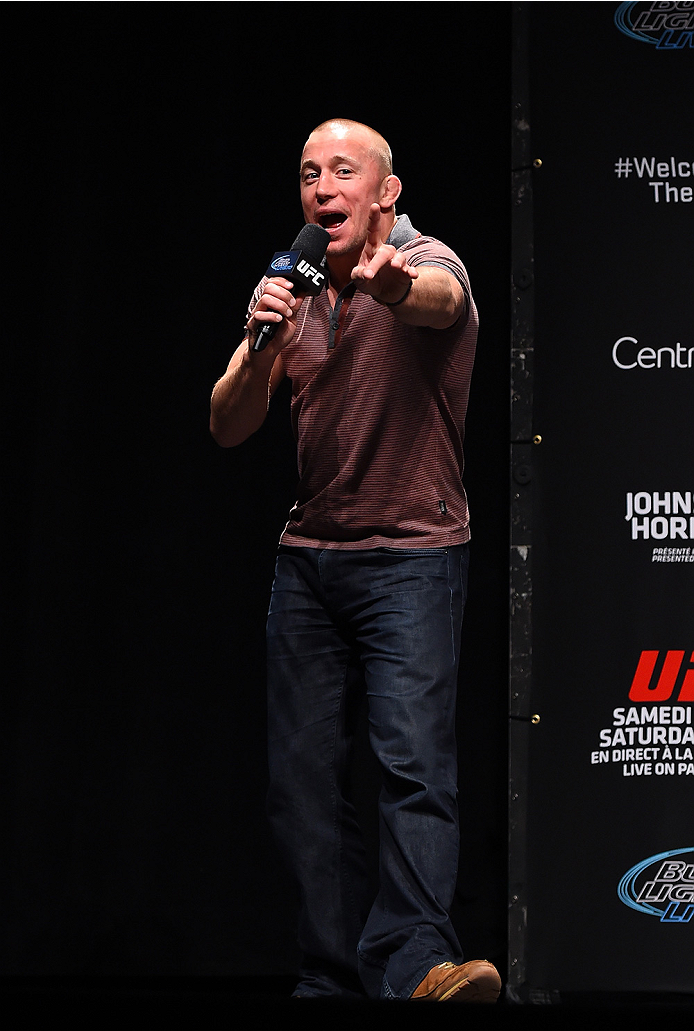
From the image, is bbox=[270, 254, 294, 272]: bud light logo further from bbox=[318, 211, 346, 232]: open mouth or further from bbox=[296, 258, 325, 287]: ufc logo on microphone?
bbox=[318, 211, 346, 232]: open mouth

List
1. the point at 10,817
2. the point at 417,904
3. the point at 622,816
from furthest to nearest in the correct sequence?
the point at 10,817 → the point at 622,816 → the point at 417,904

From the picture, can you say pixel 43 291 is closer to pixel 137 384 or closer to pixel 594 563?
pixel 137 384

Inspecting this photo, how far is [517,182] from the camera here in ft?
8.49

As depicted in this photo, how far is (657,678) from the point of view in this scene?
97.0 inches

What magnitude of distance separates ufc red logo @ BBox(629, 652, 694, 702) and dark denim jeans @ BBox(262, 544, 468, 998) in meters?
0.52

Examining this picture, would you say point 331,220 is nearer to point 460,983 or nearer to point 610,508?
point 610,508

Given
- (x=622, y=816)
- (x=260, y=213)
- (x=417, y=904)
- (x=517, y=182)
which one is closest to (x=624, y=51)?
(x=517, y=182)

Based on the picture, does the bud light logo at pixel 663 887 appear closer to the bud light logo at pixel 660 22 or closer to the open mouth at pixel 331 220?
the open mouth at pixel 331 220

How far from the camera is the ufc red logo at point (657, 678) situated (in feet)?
8.05

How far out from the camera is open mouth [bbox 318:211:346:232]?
2184 mm

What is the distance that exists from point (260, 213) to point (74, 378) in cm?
63

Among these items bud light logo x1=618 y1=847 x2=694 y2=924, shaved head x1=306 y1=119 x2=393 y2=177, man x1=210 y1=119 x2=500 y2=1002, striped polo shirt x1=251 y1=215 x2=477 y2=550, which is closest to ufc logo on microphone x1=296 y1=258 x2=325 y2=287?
man x1=210 y1=119 x2=500 y2=1002

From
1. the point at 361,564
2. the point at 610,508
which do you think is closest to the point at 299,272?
the point at 361,564

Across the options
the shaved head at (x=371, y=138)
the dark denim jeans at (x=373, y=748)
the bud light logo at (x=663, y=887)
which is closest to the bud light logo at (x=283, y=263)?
the shaved head at (x=371, y=138)
